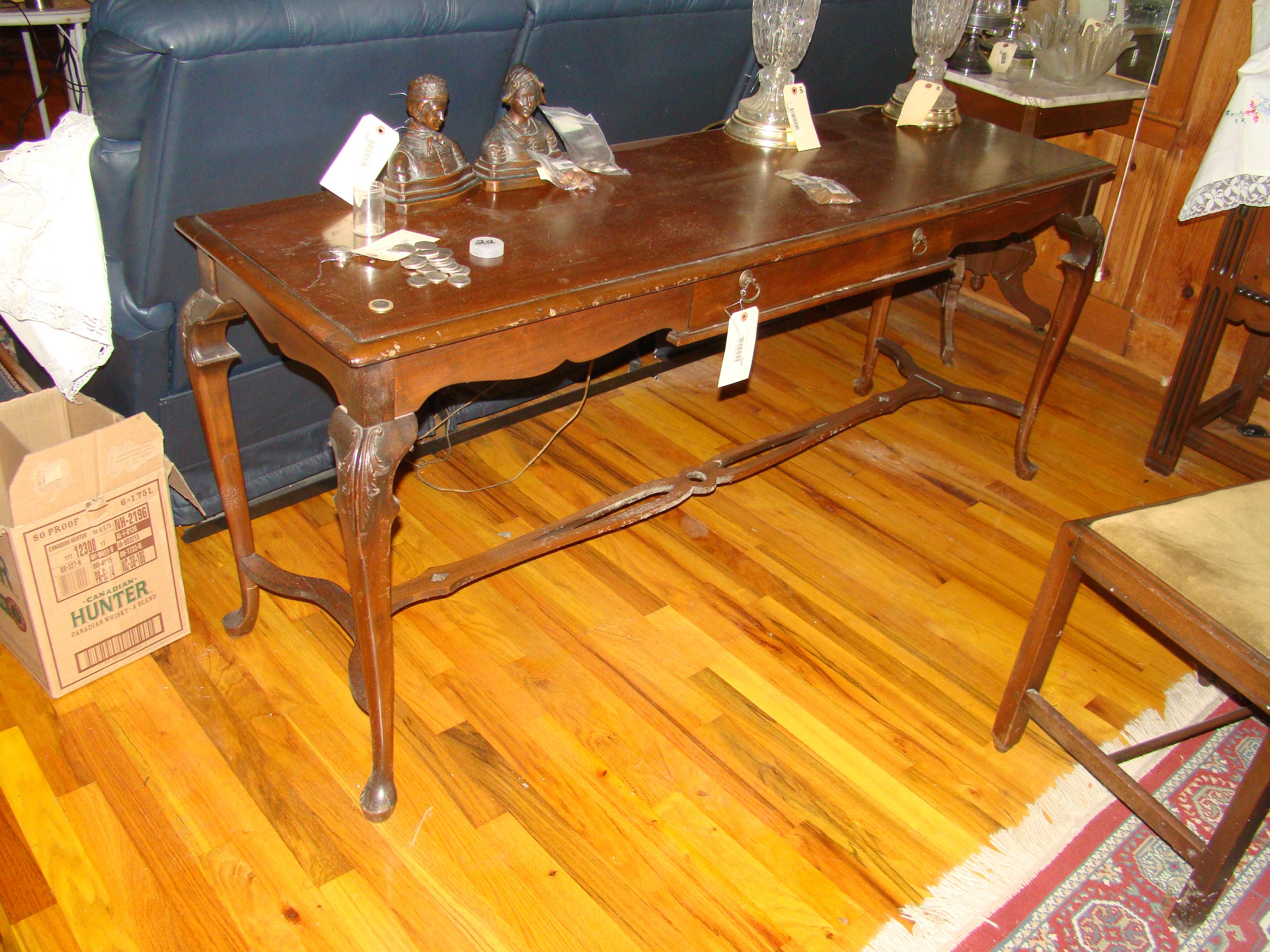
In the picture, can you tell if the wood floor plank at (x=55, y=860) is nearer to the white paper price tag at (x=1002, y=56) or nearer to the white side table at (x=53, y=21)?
the white side table at (x=53, y=21)

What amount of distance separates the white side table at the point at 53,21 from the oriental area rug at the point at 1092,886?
3029mm

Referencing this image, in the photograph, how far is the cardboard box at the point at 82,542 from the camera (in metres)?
1.61

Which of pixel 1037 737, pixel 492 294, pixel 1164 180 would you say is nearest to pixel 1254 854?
pixel 1037 737

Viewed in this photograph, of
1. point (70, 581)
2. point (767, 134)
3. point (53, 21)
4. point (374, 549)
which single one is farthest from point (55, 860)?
point (53, 21)

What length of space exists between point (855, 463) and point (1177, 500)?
3.33 ft

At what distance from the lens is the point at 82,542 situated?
1680 millimetres

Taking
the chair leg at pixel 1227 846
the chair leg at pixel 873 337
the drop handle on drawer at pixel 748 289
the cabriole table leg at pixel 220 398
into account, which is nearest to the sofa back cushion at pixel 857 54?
the chair leg at pixel 873 337

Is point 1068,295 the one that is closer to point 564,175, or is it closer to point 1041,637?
point 1041,637

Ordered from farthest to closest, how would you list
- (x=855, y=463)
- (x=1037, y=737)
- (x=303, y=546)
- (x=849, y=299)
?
1. (x=849, y=299)
2. (x=855, y=463)
3. (x=303, y=546)
4. (x=1037, y=737)

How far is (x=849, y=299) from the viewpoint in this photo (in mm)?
3309

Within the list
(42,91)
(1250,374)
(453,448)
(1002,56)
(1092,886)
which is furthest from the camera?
(42,91)

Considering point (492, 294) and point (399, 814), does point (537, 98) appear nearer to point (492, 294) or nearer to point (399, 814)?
point (492, 294)

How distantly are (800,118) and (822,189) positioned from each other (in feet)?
1.01

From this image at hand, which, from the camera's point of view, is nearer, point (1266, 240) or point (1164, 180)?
point (1266, 240)
